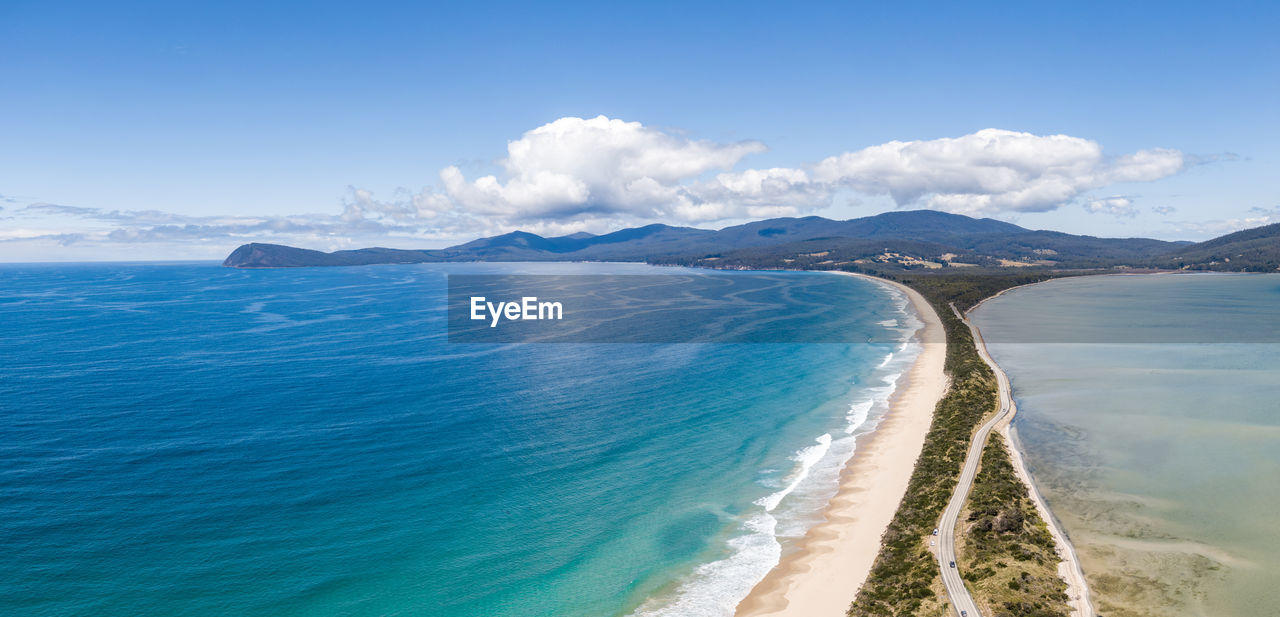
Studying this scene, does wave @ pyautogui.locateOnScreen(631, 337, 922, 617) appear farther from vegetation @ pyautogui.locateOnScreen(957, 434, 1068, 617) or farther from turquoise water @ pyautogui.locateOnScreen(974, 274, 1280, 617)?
turquoise water @ pyautogui.locateOnScreen(974, 274, 1280, 617)

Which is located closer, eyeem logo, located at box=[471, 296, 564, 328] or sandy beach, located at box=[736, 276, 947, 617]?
sandy beach, located at box=[736, 276, 947, 617]

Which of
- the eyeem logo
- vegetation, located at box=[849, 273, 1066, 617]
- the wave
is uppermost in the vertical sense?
the eyeem logo

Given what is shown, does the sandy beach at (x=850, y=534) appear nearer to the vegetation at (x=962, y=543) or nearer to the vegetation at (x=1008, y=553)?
the vegetation at (x=962, y=543)

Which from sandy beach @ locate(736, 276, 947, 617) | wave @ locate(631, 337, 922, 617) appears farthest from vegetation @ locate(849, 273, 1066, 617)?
wave @ locate(631, 337, 922, 617)

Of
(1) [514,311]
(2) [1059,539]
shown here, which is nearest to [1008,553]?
(2) [1059,539]

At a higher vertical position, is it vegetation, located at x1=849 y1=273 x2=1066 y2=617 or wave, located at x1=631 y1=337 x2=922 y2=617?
vegetation, located at x1=849 y1=273 x2=1066 y2=617

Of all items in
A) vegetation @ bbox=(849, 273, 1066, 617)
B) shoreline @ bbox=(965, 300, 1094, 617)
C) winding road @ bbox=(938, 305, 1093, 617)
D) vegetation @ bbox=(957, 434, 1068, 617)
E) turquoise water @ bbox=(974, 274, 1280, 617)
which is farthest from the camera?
turquoise water @ bbox=(974, 274, 1280, 617)

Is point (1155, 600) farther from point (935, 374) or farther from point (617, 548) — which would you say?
point (935, 374)
